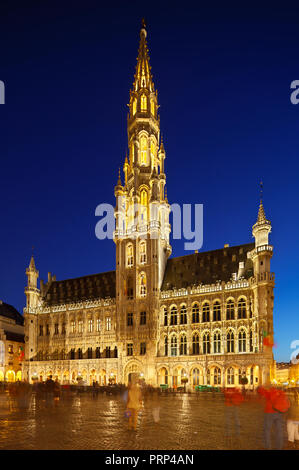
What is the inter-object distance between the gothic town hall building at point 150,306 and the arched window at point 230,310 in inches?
5.6

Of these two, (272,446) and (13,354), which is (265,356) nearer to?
(272,446)

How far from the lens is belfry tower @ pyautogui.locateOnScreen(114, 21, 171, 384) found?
229ft

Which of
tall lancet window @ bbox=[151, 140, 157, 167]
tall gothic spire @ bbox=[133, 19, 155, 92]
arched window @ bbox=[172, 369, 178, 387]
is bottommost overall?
arched window @ bbox=[172, 369, 178, 387]

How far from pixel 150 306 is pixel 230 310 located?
13157 millimetres

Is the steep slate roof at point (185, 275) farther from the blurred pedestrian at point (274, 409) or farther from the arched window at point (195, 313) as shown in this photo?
the blurred pedestrian at point (274, 409)

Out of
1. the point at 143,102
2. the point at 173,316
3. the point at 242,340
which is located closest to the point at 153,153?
the point at 143,102

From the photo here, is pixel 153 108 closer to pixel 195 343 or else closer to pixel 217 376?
pixel 195 343

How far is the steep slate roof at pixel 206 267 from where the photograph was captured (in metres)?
66.1

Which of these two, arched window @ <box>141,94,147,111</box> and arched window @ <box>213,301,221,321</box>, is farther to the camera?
arched window @ <box>141,94,147,111</box>

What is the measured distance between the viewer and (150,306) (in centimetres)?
6944

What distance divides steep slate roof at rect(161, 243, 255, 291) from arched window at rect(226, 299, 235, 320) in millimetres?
3573

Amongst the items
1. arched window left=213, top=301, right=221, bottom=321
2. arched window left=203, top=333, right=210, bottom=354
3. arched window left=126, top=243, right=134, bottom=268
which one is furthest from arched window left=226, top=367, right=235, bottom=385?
A: arched window left=126, top=243, right=134, bottom=268

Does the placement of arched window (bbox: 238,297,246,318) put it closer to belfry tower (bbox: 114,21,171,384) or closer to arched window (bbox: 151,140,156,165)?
belfry tower (bbox: 114,21,171,384)

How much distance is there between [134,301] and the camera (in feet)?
235
